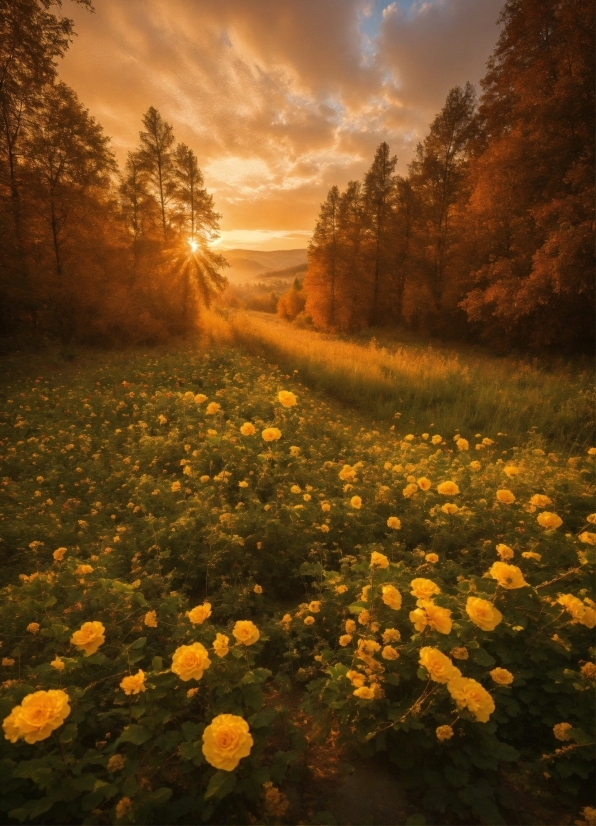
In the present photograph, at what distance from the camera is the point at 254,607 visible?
3211 millimetres

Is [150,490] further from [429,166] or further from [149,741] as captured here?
[429,166]

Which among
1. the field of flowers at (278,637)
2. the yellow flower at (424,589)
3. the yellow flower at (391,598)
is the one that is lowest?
the field of flowers at (278,637)

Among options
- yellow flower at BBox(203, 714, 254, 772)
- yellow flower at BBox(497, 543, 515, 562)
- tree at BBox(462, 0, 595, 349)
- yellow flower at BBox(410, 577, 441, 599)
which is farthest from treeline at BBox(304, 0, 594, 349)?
yellow flower at BBox(203, 714, 254, 772)

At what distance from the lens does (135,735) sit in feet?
5.30

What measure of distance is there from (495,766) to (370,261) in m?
25.2

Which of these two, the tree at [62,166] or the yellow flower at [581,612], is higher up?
the tree at [62,166]

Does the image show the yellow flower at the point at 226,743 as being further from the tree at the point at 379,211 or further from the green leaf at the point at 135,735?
the tree at the point at 379,211

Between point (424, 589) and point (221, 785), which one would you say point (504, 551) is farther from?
point (221, 785)

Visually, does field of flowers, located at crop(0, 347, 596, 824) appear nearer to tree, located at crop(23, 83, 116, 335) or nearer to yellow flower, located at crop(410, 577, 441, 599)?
yellow flower, located at crop(410, 577, 441, 599)

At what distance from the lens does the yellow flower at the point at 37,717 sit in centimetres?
142

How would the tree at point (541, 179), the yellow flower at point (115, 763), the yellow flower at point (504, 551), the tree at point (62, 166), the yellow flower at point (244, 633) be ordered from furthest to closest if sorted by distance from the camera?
the tree at point (62, 166)
the tree at point (541, 179)
the yellow flower at point (504, 551)
the yellow flower at point (244, 633)
the yellow flower at point (115, 763)

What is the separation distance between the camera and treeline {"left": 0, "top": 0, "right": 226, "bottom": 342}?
1155 centimetres

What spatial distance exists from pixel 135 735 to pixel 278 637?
136cm

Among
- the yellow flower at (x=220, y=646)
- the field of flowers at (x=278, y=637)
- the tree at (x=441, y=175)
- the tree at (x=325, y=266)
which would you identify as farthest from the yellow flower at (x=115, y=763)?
the tree at (x=325, y=266)
